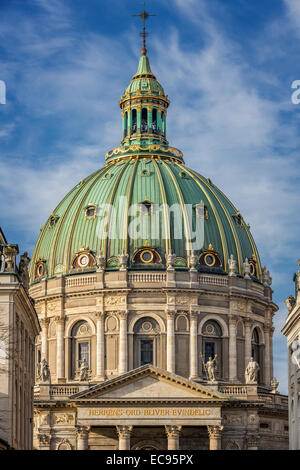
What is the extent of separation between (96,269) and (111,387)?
17137 millimetres

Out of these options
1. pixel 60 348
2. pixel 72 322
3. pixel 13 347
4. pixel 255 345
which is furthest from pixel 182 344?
pixel 13 347

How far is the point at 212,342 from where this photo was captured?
12731cm

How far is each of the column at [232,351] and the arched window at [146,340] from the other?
7108 millimetres

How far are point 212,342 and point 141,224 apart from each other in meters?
13.2

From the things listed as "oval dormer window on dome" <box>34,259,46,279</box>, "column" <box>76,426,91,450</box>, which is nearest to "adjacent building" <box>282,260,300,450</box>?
"column" <box>76,426,91,450</box>

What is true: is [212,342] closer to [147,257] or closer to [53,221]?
[147,257]

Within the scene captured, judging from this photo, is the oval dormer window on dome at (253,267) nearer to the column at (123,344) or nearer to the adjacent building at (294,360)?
the column at (123,344)

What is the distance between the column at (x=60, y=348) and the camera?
414 ft

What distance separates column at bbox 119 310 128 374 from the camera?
12388 centimetres

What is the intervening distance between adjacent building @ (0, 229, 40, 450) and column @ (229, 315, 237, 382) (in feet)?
155

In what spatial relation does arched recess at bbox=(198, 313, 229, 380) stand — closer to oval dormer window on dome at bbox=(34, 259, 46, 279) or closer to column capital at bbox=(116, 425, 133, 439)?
column capital at bbox=(116, 425, 133, 439)

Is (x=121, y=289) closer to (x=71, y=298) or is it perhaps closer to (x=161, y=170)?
(x=71, y=298)

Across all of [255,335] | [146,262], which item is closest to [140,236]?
[146,262]

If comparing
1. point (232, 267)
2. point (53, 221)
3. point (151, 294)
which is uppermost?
point (53, 221)
